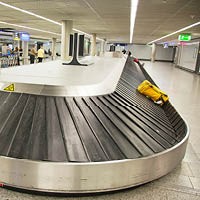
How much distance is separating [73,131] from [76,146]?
220mm

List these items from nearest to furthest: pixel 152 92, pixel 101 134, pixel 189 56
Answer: pixel 101 134 → pixel 152 92 → pixel 189 56

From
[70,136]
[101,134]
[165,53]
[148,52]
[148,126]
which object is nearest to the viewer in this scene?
[70,136]

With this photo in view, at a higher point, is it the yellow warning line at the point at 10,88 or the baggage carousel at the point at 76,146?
the yellow warning line at the point at 10,88

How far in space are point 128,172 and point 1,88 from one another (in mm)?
1990

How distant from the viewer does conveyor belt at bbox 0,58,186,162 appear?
2346mm

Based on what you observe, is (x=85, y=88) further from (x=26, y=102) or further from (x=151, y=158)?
(x=151, y=158)

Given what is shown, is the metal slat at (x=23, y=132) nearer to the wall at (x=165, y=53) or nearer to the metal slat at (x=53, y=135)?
the metal slat at (x=53, y=135)

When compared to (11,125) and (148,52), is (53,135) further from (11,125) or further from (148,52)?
(148,52)

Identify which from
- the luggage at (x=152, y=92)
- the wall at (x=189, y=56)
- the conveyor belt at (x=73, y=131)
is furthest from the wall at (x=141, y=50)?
the conveyor belt at (x=73, y=131)

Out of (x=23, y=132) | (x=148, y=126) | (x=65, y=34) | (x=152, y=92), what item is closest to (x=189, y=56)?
(x=65, y=34)

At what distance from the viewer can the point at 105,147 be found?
2463 millimetres

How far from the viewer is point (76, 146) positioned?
238 cm

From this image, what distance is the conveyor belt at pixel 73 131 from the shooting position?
235 centimetres

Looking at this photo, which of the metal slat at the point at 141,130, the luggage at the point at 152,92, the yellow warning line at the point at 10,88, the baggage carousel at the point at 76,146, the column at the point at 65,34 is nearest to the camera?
the baggage carousel at the point at 76,146
